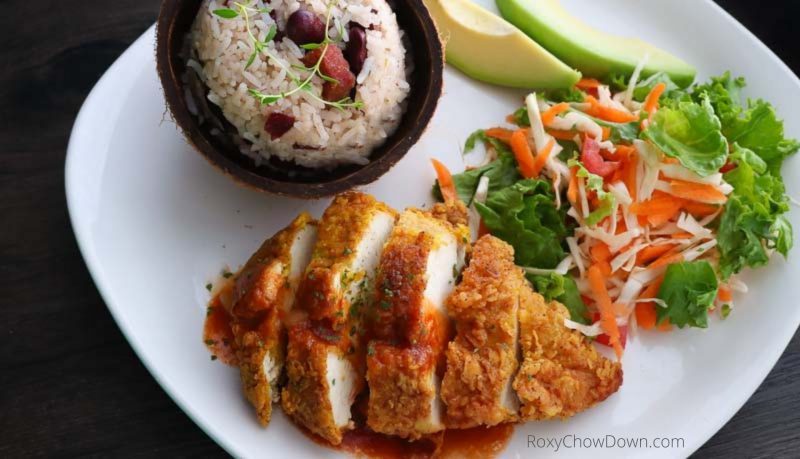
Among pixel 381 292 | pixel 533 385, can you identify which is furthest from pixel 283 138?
pixel 533 385

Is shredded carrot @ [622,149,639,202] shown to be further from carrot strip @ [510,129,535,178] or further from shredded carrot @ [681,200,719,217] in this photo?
carrot strip @ [510,129,535,178]

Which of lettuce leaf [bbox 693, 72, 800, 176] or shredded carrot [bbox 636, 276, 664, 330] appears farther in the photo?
lettuce leaf [bbox 693, 72, 800, 176]

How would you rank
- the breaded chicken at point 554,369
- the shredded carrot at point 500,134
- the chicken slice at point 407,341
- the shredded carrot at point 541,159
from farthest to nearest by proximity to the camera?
the shredded carrot at point 500,134, the shredded carrot at point 541,159, the breaded chicken at point 554,369, the chicken slice at point 407,341

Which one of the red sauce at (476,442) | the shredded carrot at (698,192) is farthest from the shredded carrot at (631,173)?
the red sauce at (476,442)

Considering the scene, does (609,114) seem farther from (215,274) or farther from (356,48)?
(215,274)

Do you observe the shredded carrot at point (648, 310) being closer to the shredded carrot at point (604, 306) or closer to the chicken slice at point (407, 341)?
the shredded carrot at point (604, 306)

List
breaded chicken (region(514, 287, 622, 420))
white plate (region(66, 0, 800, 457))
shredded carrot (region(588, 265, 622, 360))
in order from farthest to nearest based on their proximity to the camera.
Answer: shredded carrot (region(588, 265, 622, 360))
white plate (region(66, 0, 800, 457))
breaded chicken (region(514, 287, 622, 420))

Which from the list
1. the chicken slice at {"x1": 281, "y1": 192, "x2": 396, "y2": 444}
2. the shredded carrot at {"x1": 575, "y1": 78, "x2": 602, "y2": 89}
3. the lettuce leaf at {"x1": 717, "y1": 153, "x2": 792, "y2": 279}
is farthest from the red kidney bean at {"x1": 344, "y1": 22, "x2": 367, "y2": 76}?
the lettuce leaf at {"x1": 717, "y1": 153, "x2": 792, "y2": 279}
